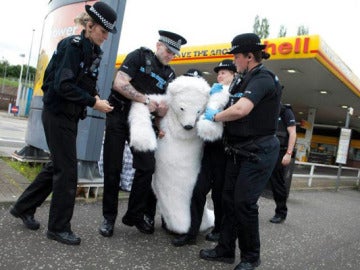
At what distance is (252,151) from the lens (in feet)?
9.72

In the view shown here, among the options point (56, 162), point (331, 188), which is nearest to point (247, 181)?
point (56, 162)

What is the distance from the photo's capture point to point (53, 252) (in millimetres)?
2869

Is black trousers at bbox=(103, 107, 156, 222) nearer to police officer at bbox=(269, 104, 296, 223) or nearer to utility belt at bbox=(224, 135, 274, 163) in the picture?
utility belt at bbox=(224, 135, 274, 163)

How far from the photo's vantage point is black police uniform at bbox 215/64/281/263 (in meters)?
2.91

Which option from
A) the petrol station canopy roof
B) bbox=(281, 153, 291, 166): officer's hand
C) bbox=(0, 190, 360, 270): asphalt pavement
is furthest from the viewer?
the petrol station canopy roof

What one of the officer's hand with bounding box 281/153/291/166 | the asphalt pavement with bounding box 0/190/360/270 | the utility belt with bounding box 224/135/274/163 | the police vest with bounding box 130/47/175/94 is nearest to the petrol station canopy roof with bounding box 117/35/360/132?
the officer's hand with bounding box 281/153/291/166

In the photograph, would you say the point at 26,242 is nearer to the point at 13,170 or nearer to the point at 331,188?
the point at 13,170

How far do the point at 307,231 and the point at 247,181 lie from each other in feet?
7.95

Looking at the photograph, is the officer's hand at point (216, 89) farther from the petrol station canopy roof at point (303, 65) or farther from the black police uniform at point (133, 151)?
the petrol station canopy roof at point (303, 65)

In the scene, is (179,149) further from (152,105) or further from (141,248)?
(141,248)

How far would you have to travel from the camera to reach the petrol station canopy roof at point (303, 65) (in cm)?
980

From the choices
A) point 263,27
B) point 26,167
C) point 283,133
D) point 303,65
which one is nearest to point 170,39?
point 283,133

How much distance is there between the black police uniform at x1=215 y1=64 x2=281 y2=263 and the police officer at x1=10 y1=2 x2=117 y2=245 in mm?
1157

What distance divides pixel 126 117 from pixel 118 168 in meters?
0.49
